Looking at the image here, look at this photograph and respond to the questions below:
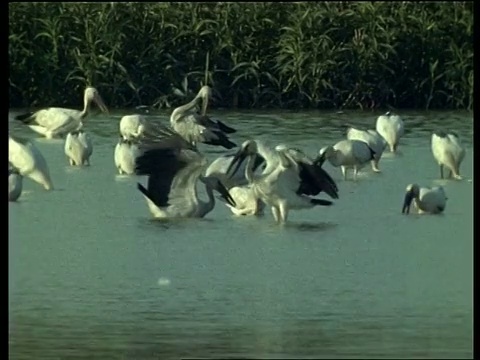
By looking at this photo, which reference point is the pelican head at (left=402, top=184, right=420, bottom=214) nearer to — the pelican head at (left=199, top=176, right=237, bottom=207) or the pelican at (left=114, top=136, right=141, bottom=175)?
the pelican head at (left=199, top=176, right=237, bottom=207)

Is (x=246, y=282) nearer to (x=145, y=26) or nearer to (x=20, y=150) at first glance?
(x=20, y=150)

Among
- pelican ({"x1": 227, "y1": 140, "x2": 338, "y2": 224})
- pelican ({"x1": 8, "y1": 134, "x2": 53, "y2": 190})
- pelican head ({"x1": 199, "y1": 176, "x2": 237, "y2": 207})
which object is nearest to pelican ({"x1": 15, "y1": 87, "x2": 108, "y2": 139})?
pelican ({"x1": 8, "y1": 134, "x2": 53, "y2": 190})

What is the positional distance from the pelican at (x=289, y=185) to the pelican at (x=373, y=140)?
5.00 feet

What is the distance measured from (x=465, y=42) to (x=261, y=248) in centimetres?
429

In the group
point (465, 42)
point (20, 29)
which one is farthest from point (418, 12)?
point (20, 29)

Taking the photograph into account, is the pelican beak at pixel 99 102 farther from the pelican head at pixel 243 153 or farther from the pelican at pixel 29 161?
the pelican head at pixel 243 153

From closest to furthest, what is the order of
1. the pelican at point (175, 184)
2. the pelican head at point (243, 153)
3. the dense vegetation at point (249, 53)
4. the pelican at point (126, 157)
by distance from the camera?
1. the pelican at point (175, 184)
2. the pelican head at point (243, 153)
3. the pelican at point (126, 157)
4. the dense vegetation at point (249, 53)

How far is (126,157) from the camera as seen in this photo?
9461 millimetres

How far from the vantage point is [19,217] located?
839cm

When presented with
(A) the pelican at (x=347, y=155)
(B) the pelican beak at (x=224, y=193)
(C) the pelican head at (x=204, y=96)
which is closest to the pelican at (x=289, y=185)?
(B) the pelican beak at (x=224, y=193)

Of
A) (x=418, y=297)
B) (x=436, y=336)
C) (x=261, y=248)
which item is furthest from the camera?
(x=261, y=248)

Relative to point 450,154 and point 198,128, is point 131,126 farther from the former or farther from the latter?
point 450,154

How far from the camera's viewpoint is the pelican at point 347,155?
9.50 m

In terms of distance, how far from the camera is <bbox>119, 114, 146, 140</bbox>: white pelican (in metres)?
9.53
